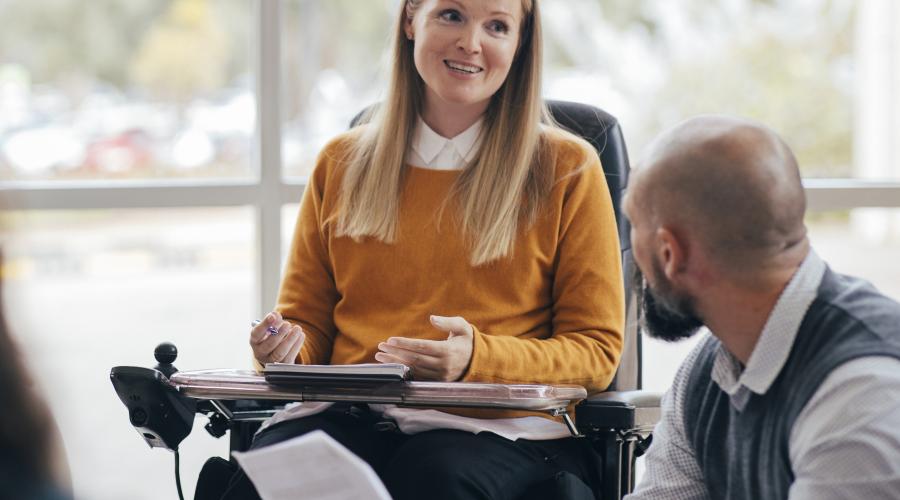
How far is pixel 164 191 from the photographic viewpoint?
2881 mm

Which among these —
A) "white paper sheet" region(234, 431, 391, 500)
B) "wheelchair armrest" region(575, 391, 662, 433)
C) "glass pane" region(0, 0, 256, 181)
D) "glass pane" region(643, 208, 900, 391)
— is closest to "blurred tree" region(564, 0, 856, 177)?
"glass pane" region(643, 208, 900, 391)

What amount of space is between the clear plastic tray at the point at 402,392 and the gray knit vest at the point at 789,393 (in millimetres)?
245

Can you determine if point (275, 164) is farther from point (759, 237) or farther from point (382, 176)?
point (759, 237)

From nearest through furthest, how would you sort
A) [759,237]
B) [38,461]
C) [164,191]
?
[38,461] → [759,237] → [164,191]

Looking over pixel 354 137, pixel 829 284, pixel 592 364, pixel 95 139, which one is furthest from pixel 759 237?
pixel 95 139

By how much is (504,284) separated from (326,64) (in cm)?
194

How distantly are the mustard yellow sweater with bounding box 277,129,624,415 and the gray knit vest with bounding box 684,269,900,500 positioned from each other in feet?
1.44

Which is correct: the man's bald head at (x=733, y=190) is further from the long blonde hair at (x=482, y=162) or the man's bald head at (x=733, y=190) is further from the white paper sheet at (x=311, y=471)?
the long blonde hair at (x=482, y=162)

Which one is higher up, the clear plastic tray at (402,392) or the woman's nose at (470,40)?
the woman's nose at (470,40)

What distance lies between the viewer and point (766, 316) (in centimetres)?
143

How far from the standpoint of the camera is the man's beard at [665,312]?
1.48 metres

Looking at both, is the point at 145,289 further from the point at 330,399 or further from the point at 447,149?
the point at 330,399

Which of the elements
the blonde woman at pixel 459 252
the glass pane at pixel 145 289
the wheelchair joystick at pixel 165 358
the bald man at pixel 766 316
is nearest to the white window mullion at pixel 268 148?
the blonde woman at pixel 459 252

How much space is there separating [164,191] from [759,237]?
1843 millimetres
